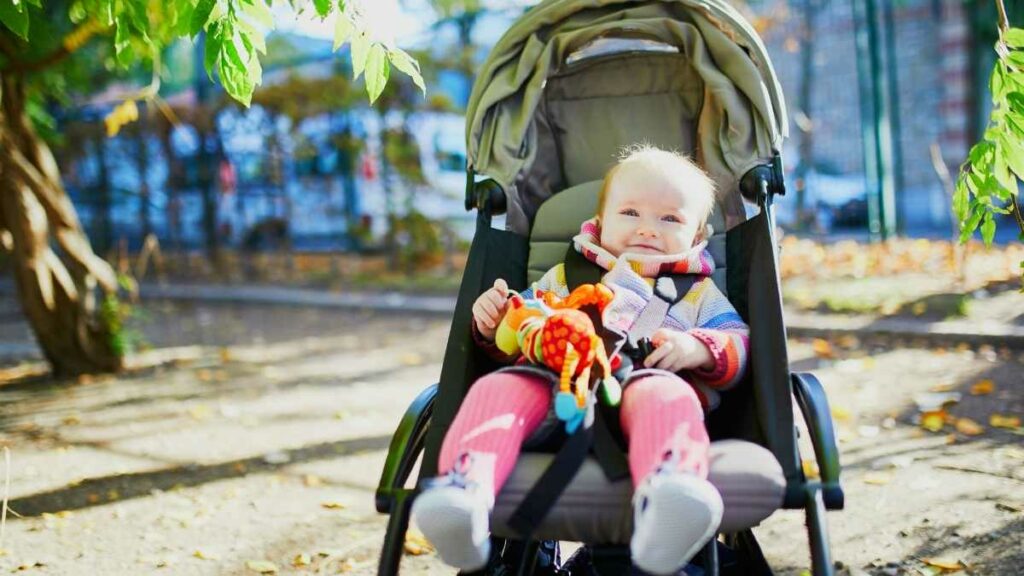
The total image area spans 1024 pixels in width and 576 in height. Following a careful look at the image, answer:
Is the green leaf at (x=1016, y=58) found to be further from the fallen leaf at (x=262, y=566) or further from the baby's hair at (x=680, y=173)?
the fallen leaf at (x=262, y=566)

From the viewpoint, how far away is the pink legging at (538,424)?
212 cm

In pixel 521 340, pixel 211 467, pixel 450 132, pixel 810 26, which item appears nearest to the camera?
pixel 521 340

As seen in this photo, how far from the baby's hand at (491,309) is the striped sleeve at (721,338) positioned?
1.72 ft

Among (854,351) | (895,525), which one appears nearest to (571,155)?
(895,525)

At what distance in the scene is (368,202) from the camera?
1234cm

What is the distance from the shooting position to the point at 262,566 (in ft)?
11.0

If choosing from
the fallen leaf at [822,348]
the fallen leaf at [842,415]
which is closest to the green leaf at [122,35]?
the fallen leaf at [842,415]

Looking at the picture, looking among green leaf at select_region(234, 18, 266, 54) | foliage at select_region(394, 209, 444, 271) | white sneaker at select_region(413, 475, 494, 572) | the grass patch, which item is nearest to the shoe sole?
white sneaker at select_region(413, 475, 494, 572)

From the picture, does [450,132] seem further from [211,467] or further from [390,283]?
[211,467]

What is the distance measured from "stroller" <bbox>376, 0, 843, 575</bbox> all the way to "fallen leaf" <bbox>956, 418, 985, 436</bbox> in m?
1.70

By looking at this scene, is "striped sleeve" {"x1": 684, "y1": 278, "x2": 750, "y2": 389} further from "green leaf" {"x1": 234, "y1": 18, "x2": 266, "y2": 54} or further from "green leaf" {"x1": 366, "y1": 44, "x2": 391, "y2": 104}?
"green leaf" {"x1": 234, "y1": 18, "x2": 266, "y2": 54}

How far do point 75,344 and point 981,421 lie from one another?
582 cm

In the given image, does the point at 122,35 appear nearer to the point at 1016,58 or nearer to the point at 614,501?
the point at 614,501

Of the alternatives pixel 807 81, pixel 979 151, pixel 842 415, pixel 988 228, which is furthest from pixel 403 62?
pixel 807 81
